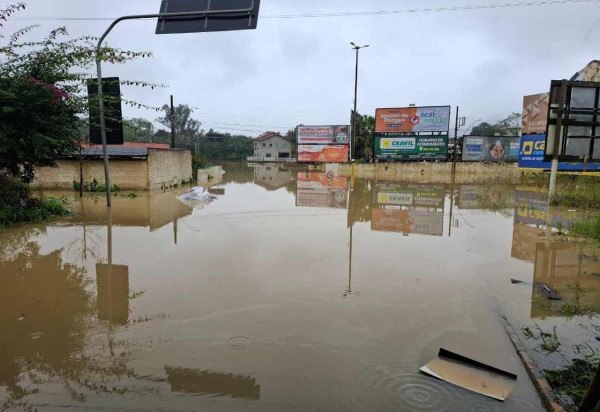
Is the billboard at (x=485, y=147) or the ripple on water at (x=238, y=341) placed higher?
the billboard at (x=485, y=147)

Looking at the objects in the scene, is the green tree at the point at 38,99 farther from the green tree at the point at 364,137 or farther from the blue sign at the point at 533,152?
the green tree at the point at 364,137

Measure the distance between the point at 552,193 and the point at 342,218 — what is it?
29.4 ft

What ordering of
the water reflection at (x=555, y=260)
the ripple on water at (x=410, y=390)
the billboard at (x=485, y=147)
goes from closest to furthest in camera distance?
1. the ripple on water at (x=410, y=390)
2. the water reflection at (x=555, y=260)
3. the billboard at (x=485, y=147)

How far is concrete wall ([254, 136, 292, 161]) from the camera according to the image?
77.8 metres

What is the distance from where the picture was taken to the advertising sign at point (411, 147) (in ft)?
111

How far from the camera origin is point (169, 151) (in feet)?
78.8

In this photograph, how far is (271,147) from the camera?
78000mm

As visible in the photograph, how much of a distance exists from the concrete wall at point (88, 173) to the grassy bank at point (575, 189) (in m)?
19.1

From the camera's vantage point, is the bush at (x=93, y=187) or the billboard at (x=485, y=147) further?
the billboard at (x=485, y=147)

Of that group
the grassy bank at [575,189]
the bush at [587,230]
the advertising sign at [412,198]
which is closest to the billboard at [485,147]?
the grassy bank at [575,189]

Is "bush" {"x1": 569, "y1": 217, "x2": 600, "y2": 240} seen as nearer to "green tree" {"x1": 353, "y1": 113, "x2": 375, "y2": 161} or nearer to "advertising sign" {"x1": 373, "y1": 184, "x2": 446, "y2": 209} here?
"advertising sign" {"x1": 373, "y1": 184, "x2": 446, "y2": 209}

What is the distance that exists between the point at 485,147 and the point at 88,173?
3025 centimetres

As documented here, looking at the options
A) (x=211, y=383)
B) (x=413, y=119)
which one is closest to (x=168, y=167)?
(x=413, y=119)

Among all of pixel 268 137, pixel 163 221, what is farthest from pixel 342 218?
pixel 268 137
